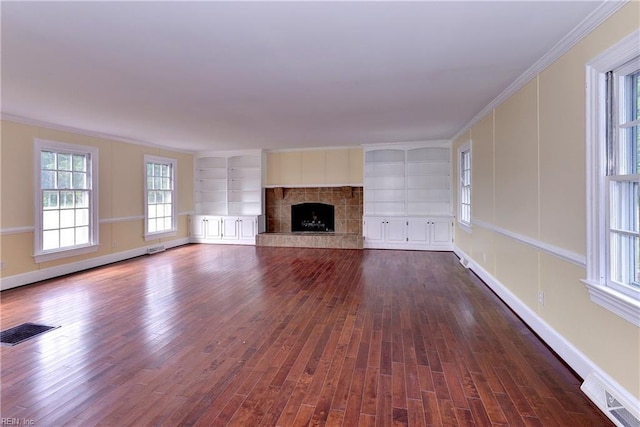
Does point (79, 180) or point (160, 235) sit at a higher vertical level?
point (79, 180)

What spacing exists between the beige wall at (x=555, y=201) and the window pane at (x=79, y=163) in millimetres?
6509

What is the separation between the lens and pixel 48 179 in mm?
5105

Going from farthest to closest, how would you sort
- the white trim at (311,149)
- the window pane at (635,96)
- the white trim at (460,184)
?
1. the white trim at (311,149)
2. the white trim at (460,184)
3. the window pane at (635,96)

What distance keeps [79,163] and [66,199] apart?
2.23ft

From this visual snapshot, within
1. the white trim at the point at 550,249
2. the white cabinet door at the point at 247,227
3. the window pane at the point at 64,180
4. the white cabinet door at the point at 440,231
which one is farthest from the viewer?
the white cabinet door at the point at 247,227

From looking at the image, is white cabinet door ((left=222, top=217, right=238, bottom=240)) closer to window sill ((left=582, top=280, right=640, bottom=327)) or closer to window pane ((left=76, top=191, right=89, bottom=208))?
window pane ((left=76, top=191, right=89, bottom=208))

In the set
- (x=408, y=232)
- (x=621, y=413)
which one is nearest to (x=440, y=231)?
(x=408, y=232)

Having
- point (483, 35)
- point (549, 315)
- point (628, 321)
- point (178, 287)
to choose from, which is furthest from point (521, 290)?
point (178, 287)

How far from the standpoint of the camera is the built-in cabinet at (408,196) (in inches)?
290

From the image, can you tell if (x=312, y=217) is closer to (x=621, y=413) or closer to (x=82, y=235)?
(x=82, y=235)

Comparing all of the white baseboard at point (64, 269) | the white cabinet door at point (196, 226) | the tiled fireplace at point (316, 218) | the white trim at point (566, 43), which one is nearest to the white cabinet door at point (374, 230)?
the tiled fireplace at point (316, 218)

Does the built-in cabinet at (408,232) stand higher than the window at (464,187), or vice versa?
the window at (464,187)

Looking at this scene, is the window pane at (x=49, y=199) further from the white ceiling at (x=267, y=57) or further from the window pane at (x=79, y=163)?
the white ceiling at (x=267, y=57)

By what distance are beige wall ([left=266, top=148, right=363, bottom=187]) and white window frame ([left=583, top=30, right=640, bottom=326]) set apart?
595 cm
